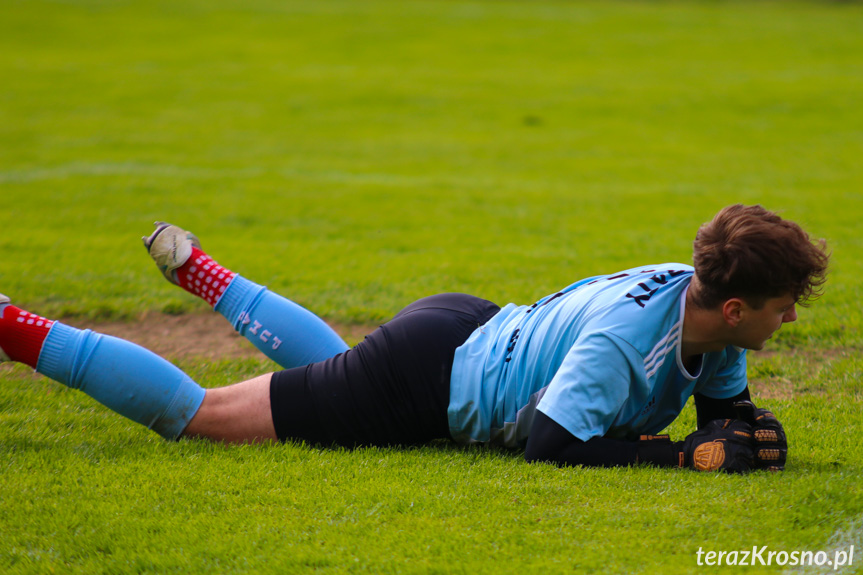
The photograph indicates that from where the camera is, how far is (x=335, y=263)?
696 centimetres

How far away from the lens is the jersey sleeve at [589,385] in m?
2.84

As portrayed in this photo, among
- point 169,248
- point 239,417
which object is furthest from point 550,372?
point 169,248

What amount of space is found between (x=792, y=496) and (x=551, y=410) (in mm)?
866

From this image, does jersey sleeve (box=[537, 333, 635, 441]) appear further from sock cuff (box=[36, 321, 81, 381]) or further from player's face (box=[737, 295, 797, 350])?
sock cuff (box=[36, 321, 81, 381])

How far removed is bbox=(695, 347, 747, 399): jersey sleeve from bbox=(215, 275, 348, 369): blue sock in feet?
5.49

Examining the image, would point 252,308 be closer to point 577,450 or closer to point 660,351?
point 577,450

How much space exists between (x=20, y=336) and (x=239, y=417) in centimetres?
93

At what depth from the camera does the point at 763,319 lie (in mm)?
2832

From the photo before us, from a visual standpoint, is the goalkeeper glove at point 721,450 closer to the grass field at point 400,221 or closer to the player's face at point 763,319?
the grass field at point 400,221

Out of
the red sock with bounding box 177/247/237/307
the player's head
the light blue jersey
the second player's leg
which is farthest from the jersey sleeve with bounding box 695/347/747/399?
the red sock with bounding box 177/247/237/307

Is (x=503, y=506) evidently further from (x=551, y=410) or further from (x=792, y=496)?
(x=792, y=496)

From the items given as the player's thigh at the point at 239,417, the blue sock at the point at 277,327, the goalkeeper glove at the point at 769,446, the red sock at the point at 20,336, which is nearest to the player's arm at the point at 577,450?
the goalkeeper glove at the point at 769,446

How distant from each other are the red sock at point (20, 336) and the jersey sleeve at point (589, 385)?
2032mm

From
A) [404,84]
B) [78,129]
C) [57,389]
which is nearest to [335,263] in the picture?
[57,389]
